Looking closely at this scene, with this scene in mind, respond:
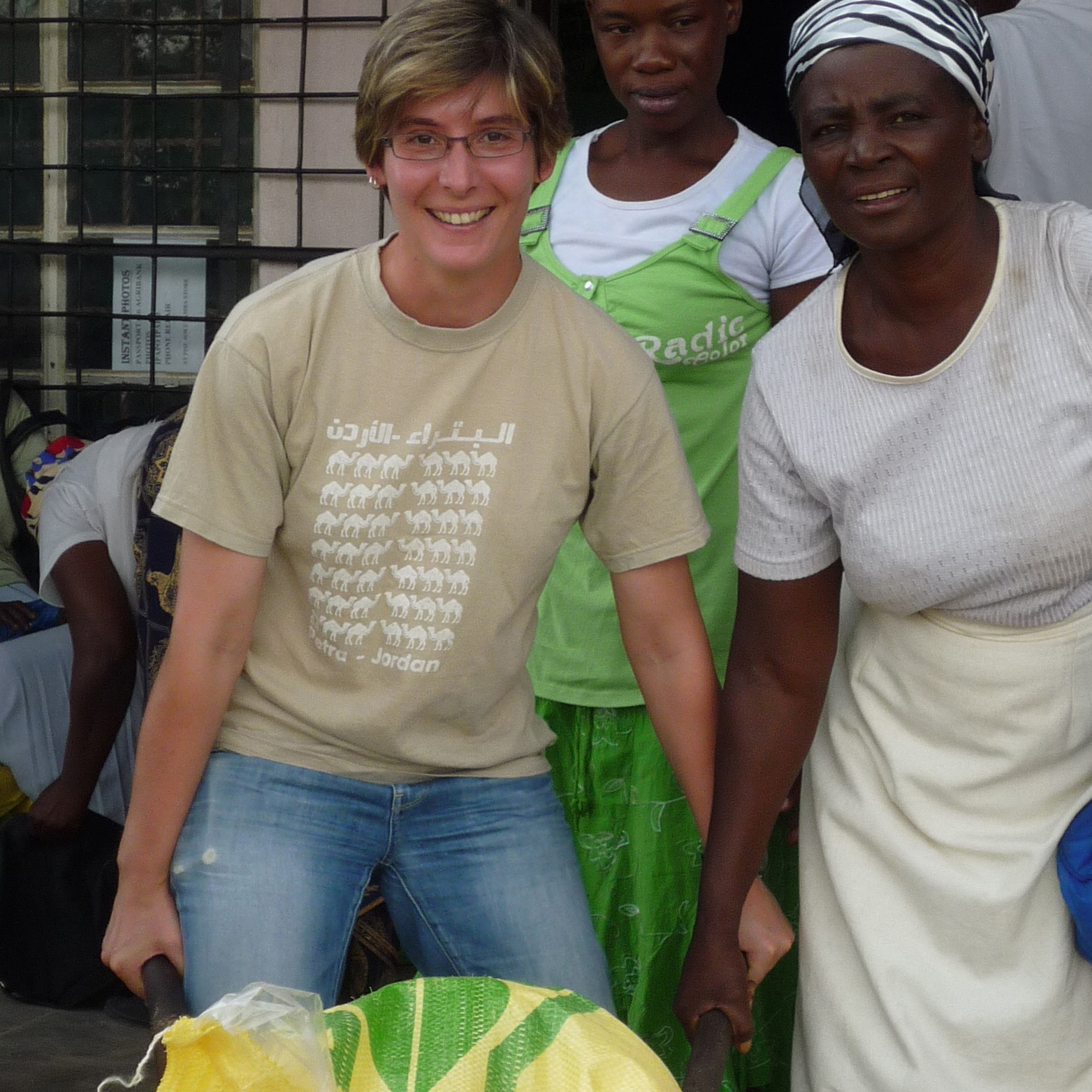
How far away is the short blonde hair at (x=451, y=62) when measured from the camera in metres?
1.82

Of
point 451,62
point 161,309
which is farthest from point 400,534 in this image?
point 161,309

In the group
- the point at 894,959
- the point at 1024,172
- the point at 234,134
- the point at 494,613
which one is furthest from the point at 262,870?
the point at 234,134

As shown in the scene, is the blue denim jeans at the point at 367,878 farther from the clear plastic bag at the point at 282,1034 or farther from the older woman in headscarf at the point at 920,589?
the clear plastic bag at the point at 282,1034

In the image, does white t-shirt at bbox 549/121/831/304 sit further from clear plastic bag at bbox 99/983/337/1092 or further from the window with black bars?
the window with black bars

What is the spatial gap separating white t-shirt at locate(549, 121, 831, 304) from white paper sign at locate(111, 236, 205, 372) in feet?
7.94

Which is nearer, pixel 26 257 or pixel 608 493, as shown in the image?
pixel 608 493

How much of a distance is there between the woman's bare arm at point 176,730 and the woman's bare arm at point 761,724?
67 centimetres

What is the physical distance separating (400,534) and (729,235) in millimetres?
791

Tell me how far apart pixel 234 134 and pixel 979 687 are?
11.0 feet

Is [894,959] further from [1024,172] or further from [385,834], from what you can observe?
[1024,172]

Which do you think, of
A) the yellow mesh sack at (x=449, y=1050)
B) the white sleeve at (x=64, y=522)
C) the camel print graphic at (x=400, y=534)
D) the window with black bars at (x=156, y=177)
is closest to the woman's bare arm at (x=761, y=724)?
the camel print graphic at (x=400, y=534)

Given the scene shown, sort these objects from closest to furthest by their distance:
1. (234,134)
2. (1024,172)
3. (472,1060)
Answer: (472,1060) < (1024,172) < (234,134)

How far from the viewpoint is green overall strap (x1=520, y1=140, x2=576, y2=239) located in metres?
2.45

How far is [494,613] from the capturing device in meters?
1.96
